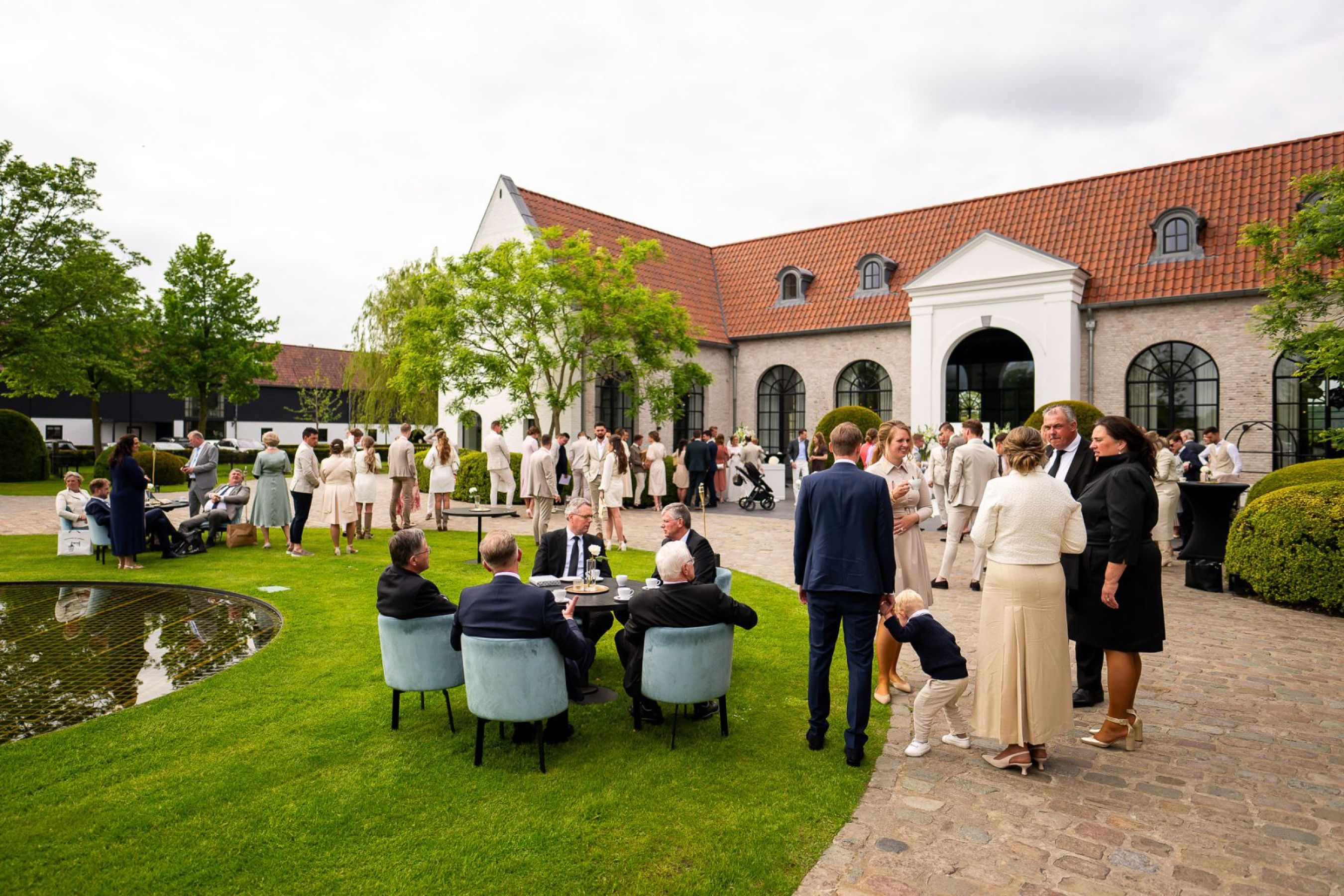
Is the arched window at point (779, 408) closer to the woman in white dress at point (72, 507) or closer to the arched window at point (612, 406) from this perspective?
the arched window at point (612, 406)

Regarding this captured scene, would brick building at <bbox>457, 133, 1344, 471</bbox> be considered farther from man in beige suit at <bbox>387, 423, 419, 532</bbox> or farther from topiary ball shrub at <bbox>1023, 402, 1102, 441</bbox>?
man in beige suit at <bbox>387, 423, 419, 532</bbox>

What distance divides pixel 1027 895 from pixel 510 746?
2.98m

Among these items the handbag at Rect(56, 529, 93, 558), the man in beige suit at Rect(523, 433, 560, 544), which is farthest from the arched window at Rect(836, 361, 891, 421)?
the handbag at Rect(56, 529, 93, 558)

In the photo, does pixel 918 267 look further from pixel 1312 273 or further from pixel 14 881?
pixel 14 881

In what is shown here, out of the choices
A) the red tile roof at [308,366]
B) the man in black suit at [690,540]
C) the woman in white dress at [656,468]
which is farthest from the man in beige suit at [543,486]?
the red tile roof at [308,366]

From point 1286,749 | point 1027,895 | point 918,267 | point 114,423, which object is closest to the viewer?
point 1027,895

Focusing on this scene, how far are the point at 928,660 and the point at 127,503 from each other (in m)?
10.6

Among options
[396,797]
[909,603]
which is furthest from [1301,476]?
[396,797]

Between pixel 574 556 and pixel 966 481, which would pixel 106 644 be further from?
pixel 966 481

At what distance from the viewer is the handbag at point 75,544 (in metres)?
11.4

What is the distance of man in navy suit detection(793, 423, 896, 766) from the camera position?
4523 mm

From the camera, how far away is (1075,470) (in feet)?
18.1

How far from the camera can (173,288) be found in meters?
31.0

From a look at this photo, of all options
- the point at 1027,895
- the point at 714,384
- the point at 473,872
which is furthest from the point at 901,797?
the point at 714,384
